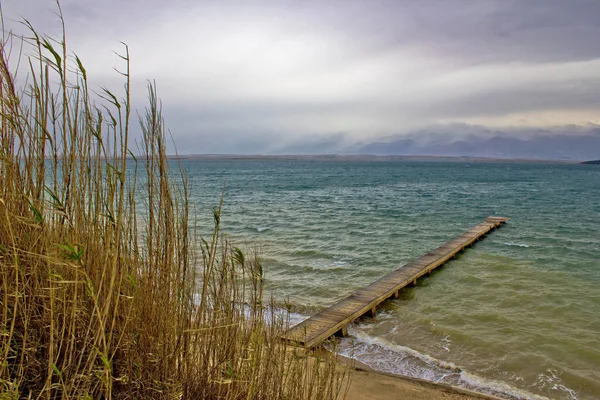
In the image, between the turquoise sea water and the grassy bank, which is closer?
the grassy bank

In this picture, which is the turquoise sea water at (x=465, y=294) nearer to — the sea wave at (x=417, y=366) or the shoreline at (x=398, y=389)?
the sea wave at (x=417, y=366)

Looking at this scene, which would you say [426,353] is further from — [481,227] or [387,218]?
[387,218]

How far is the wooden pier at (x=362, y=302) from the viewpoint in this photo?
297 inches

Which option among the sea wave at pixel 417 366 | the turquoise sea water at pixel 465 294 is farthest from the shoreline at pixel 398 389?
the turquoise sea water at pixel 465 294

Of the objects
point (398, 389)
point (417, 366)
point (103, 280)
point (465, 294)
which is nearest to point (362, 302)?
point (417, 366)

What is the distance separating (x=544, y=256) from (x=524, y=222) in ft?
31.6

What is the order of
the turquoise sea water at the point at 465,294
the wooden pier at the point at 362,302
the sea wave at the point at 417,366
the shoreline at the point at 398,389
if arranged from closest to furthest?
the shoreline at the point at 398,389 < the sea wave at the point at 417,366 < the turquoise sea water at the point at 465,294 < the wooden pier at the point at 362,302

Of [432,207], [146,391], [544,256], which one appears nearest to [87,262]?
[146,391]

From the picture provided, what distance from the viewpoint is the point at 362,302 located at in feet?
31.1

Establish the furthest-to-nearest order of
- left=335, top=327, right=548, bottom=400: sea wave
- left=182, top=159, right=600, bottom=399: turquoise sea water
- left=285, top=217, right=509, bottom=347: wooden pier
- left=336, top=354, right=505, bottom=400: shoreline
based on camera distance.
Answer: left=285, top=217, right=509, bottom=347: wooden pier < left=182, top=159, right=600, bottom=399: turquoise sea water < left=335, top=327, right=548, bottom=400: sea wave < left=336, top=354, right=505, bottom=400: shoreline

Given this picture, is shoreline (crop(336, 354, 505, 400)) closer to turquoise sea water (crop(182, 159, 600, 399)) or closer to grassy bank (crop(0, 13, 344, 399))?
turquoise sea water (crop(182, 159, 600, 399))

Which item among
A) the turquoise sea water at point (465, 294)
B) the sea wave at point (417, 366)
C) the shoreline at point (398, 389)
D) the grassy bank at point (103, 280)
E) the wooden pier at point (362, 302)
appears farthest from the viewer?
the wooden pier at point (362, 302)

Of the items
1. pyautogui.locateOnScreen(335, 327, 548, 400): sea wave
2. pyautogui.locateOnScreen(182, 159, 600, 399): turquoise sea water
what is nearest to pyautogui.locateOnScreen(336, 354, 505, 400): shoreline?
pyautogui.locateOnScreen(335, 327, 548, 400): sea wave

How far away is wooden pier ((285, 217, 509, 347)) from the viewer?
7.55m
